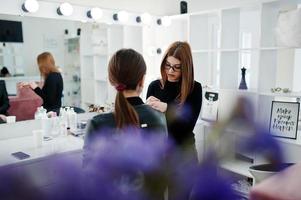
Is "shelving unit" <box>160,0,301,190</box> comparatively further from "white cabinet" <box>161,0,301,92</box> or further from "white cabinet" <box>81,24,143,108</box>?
"white cabinet" <box>81,24,143,108</box>

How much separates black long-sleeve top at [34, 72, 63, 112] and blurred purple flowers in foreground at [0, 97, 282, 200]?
52.0 inches

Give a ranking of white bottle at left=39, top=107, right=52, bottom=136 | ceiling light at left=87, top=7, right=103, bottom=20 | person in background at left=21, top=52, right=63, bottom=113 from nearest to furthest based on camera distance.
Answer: person in background at left=21, top=52, right=63, bottom=113
white bottle at left=39, top=107, right=52, bottom=136
ceiling light at left=87, top=7, right=103, bottom=20

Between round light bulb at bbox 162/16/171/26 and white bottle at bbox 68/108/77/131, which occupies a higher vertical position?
round light bulb at bbox 162/16/171/26

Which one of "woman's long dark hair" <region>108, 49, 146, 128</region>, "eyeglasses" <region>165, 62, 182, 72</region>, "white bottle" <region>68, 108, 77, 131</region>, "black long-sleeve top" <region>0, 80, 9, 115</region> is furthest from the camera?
"white bottle" <region>68, 108, 77, 131</region>

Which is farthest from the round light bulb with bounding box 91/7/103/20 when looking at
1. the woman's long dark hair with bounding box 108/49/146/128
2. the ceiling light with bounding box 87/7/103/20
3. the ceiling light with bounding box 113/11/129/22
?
the woman's long dark hair with bounding box 108/49/146/128

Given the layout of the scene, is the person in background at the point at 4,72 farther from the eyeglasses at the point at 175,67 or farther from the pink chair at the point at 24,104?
the eyeglasses at the point at 175,67

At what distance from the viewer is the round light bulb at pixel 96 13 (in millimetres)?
1938

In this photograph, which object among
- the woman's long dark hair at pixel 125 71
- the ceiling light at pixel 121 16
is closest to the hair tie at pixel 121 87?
the woman's long dark hair at pixel 125 71

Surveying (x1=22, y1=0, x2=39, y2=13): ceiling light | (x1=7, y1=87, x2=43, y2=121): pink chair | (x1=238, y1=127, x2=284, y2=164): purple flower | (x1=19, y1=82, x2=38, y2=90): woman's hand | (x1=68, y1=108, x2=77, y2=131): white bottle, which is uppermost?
(x1=22, y1=0, x2=39, y2=13): ceiling light

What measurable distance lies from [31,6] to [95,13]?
0.43 meters

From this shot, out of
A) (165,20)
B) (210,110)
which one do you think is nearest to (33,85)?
(210,110)

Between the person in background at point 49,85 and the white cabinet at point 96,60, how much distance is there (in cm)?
22

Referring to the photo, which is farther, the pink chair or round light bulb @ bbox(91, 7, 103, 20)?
round light bulb @ bbox(91, 7, 103, 20)

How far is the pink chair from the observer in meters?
1.44
